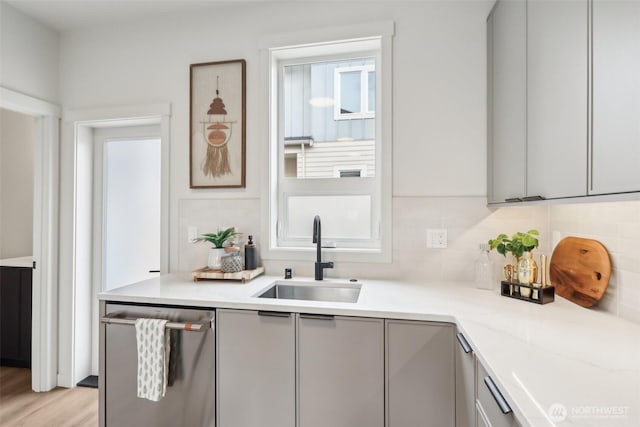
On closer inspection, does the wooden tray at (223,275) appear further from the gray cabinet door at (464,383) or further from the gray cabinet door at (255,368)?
the gray cabinet door at (464,383)

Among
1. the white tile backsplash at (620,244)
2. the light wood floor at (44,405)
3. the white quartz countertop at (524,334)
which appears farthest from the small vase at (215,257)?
the white tile backsplash at (620,244)

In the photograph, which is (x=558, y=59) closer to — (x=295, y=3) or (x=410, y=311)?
(x=410, y=311)

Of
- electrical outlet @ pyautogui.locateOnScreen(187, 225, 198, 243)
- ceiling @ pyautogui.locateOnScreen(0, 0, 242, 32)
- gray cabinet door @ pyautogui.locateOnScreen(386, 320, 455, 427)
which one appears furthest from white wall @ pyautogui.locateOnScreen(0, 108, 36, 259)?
gray cabinet door @ pyautogui.locateOnScreen(386, 320, 455, 427)

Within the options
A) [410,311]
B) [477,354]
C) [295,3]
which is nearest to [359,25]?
[295,3]

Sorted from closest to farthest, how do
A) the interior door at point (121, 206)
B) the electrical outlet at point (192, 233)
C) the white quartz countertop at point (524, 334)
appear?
1. the white quartz countertop at point (524, 334)
2. the electrical outlet at point (192, 233)
3. the interior door at point (121, 206)

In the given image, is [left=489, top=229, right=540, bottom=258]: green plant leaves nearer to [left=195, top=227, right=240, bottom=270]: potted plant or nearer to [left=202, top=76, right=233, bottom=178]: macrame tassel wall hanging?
[left=195, top=227, right=240, bottom=270]: potted plant

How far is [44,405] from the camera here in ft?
7.66

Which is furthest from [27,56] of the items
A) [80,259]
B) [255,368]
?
[255,368]

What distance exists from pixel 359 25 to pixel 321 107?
551mm

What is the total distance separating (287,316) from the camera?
151cm

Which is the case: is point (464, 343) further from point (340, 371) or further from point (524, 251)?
point (524, 251)

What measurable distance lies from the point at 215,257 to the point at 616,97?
2.00 m

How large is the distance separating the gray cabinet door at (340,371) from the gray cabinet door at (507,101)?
96 centimetres

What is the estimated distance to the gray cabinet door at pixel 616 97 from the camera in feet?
2.87
